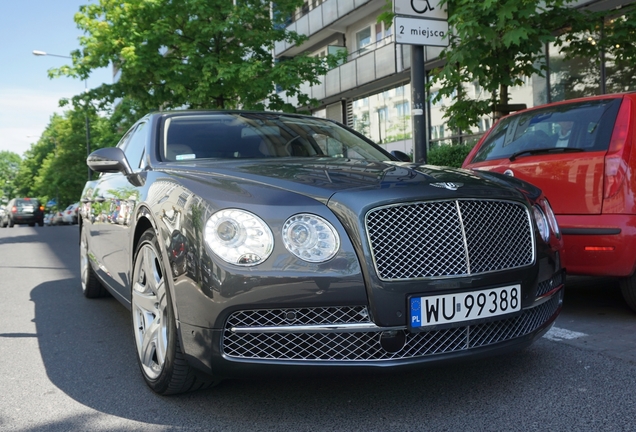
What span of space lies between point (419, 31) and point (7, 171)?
150 metres

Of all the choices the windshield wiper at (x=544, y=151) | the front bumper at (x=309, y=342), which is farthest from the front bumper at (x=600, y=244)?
the front bumper at (x=309, y=342)

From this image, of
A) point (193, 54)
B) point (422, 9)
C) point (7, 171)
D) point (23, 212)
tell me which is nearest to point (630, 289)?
point (422, 9)

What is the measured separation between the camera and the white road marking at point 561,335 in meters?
4.04

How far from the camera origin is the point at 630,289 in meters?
4.42

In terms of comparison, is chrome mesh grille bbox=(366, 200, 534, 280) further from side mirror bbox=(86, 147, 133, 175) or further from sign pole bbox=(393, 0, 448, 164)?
sign pole bbox=(393, 0, 448, 164)

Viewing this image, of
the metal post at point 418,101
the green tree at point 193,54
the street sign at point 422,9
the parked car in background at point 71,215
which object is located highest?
the green tree at point 193,54

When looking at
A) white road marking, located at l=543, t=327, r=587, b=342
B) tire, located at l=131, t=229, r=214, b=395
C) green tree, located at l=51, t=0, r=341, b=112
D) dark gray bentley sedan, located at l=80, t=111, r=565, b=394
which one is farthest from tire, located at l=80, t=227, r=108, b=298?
green tree, located at l=51, t=0, r=341, b=112

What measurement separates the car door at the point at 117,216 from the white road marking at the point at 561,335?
8.32 ft

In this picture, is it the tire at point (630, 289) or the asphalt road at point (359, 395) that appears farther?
the tire at point (630, 289)

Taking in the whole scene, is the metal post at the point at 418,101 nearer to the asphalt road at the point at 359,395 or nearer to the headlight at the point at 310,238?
the asphalt road at the point at 359,395

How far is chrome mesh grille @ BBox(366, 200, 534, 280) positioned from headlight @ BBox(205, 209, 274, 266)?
43cm

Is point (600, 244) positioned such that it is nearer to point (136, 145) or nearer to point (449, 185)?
point (449, 185)

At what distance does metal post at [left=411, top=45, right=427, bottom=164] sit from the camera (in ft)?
24.6

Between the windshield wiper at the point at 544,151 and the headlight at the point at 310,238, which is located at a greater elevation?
the windshield wiper at the point at 544,151
